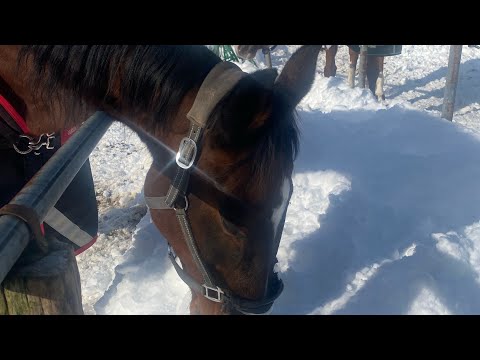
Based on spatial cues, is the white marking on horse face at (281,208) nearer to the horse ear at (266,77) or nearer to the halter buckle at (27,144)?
the horse ear at (266,77)

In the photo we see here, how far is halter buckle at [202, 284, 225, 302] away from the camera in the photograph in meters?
1.83

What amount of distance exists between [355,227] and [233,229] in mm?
2044

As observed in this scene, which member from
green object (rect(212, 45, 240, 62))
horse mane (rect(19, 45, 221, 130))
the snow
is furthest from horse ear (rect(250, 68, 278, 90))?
green object (rect(212, 45, 240, 62))

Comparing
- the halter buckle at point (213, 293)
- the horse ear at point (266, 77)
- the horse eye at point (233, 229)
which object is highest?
the horse ear at point (266, 77)

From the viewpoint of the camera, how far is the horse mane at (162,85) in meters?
1.48

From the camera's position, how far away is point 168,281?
320 centimetres

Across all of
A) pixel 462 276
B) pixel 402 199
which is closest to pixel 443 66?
pixel 402 199

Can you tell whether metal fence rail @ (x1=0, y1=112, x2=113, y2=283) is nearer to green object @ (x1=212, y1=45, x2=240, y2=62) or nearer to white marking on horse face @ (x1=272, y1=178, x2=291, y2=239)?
white marking on horse face @ (x1=272, y1=178, x2=291, y2=239)

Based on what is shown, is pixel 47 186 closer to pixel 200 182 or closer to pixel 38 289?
pixel 38 289

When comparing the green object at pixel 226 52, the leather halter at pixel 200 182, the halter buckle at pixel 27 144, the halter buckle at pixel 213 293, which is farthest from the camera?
the green object at pixel 226 52

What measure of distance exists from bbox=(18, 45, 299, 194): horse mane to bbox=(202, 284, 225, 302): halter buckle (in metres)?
0.56

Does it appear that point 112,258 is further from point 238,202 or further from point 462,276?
point 462,276

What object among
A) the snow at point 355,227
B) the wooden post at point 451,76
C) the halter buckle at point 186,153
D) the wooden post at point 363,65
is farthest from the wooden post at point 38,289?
the wooden post at point 363,65

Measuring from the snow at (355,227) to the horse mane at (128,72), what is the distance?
101 cm
